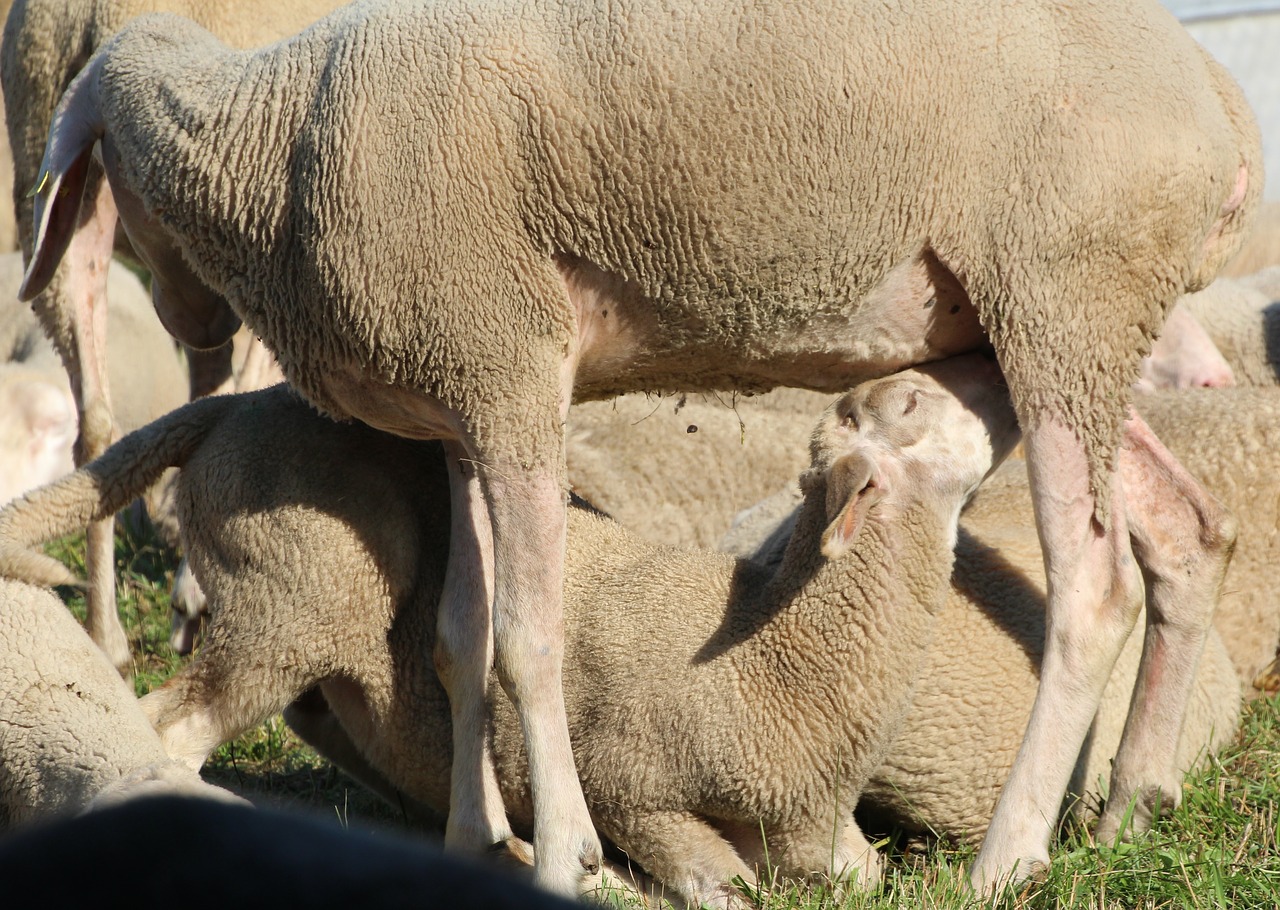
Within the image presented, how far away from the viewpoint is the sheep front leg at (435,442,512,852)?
347 centimetres

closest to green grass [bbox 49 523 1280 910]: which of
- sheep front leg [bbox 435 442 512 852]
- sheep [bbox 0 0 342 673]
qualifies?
sheep front leg [bbox 435 442 512 852]

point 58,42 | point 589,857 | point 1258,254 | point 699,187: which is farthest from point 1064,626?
point 1258,254

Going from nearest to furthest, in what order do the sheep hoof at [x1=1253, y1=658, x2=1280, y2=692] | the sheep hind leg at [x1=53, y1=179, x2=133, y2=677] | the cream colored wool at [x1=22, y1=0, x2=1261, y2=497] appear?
the cream colored wool at [x1=22, y1=0, x2=1261, y2=497] → the sheep hoof at [x1=1253, y1=658, x2=1280, y2=692] → the sheep hind leg at [x1=53, y1=179, x2=133, y2=677]

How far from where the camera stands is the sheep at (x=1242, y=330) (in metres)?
6.49

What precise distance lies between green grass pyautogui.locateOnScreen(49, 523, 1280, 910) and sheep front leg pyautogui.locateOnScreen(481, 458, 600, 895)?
34 cm

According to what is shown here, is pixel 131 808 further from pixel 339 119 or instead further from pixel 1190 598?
pixel 1190 598

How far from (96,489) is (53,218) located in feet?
2.49

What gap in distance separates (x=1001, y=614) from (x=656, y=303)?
46.4 inches

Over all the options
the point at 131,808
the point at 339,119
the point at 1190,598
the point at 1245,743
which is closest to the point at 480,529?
the point at 339,119

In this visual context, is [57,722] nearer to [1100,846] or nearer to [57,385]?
[1100,846]

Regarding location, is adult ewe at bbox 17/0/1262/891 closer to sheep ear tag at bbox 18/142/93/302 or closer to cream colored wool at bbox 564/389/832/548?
sheep ear tag at bbox 18/142/93/302

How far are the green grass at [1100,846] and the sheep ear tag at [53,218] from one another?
1306mm

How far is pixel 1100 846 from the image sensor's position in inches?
132

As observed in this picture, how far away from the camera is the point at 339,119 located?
127 inches
